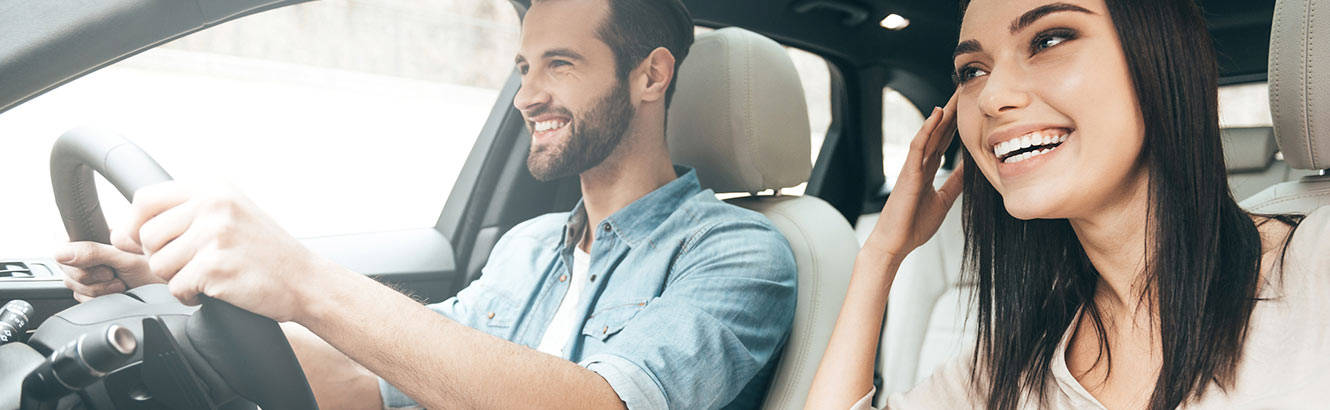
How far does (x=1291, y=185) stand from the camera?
1081 millimetres

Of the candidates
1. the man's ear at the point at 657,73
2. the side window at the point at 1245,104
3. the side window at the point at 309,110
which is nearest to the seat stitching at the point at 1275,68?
the side window at the point at 1245,104

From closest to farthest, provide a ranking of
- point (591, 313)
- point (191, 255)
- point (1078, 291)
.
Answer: point (191, 255), point (1078, 291), point (591, 313)

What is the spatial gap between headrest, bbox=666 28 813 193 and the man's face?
0.11 meters

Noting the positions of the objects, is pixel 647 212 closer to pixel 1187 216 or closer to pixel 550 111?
pixel 550 111

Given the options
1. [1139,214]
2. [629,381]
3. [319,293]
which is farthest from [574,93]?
[1139,214]

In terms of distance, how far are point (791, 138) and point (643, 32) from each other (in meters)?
0.26

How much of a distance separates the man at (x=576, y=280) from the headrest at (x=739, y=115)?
0.03 metres

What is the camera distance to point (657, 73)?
1.30 m

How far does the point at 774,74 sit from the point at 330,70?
24.0 inches

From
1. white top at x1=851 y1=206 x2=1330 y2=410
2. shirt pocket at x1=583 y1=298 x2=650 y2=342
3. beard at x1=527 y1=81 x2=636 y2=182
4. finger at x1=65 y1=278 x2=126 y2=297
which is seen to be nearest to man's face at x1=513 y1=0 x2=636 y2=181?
beard at x1=527 y1=81 x2=636 y2=182

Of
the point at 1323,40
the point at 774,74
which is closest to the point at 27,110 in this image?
the point at 774,74

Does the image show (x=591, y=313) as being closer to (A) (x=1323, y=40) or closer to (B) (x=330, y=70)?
(B) (x=330, y=70)

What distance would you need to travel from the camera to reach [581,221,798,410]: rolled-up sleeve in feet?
3.37

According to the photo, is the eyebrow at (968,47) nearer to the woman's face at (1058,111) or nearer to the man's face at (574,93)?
the woman's face at (1058,111)
